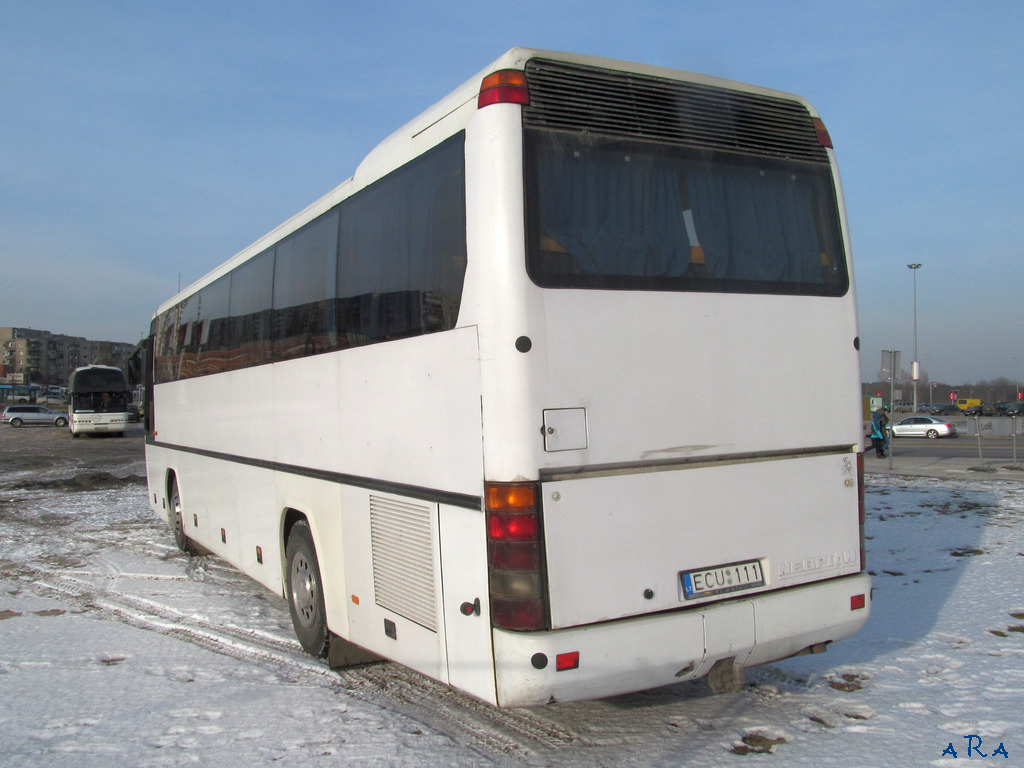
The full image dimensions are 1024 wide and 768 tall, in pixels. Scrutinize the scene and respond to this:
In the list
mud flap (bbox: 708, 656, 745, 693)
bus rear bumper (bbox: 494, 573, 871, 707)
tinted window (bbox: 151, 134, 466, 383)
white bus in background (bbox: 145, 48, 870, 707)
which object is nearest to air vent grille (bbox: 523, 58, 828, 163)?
white bus in background (bbox: 145, 48, 870, 707)

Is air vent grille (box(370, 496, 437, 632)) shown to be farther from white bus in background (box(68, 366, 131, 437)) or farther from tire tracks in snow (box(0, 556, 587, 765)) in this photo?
white bus in background (box(68, 366, 131, 437))

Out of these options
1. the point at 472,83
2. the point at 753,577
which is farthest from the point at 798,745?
the point at 472,83

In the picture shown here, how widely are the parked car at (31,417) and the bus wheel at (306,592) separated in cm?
5703

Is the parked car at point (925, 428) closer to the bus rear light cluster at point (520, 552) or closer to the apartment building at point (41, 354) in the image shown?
the bus rear light cluster at point (520, 552)

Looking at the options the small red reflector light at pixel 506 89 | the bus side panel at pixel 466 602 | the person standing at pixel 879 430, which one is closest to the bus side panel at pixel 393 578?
the bus side panel at pixel 466 602

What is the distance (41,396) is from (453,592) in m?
117

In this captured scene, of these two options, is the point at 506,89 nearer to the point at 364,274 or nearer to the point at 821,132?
the point at 364,274

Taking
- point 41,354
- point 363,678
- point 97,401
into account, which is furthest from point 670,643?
point 41,354

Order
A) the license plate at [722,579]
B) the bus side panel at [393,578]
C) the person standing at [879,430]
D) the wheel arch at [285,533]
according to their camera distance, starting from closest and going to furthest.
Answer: the license plate at [722,579]
the bus side panel at [393,578]
the wheel arch at [285,533]
the person standing at [879,430]

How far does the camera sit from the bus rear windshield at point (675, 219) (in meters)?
3.95

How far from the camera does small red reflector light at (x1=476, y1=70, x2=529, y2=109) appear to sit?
154 inches

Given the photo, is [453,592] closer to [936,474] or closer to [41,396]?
[936,474]

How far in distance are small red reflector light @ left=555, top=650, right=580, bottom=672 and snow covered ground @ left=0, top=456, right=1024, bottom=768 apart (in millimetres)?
737

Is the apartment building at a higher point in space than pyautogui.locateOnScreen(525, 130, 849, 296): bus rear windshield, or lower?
higher
